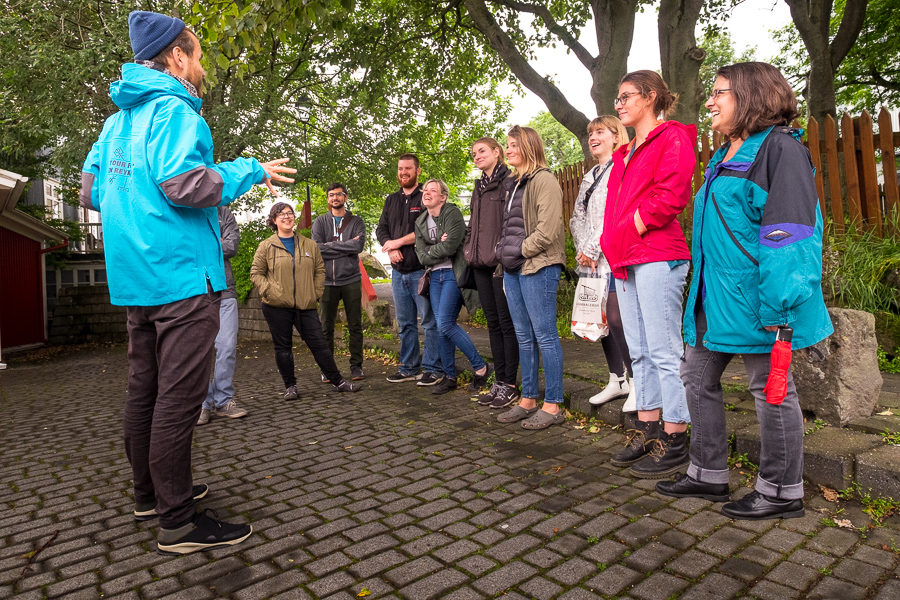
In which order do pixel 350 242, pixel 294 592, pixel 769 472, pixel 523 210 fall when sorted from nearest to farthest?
pixel 294 592, pixel 769 472, pixel 523 210, pixel 350 242

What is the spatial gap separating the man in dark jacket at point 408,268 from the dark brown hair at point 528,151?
5.87 ft

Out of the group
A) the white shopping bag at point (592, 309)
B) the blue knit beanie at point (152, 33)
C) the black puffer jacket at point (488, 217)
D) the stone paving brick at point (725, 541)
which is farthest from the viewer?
the black puffer jacket at point (488, 217)

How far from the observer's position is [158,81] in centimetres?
294

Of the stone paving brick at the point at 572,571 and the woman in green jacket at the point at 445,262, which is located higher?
the woman in green jacket at the point at 445,262

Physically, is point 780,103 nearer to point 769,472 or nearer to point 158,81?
point 769,472

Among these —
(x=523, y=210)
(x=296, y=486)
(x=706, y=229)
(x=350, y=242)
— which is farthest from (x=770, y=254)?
(x=350, y=242)

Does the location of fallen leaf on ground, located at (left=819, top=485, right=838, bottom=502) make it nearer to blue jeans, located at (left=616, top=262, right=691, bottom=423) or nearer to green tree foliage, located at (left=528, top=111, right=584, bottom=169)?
blue jeans, located at (left=616, top=262, right=691, bottom=423)

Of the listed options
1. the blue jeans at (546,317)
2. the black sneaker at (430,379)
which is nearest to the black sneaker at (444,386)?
the black sneaker at (430,379)

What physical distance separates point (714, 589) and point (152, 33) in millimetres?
3405

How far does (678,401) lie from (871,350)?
131 cm

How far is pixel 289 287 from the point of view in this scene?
6273mm

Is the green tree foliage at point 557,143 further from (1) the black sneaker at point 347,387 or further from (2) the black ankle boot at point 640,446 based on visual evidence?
(2) the black ankle boot at point 640,446

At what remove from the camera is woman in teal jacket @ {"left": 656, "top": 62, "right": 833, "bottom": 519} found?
2.77 meters

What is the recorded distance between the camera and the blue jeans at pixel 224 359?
578 cm
